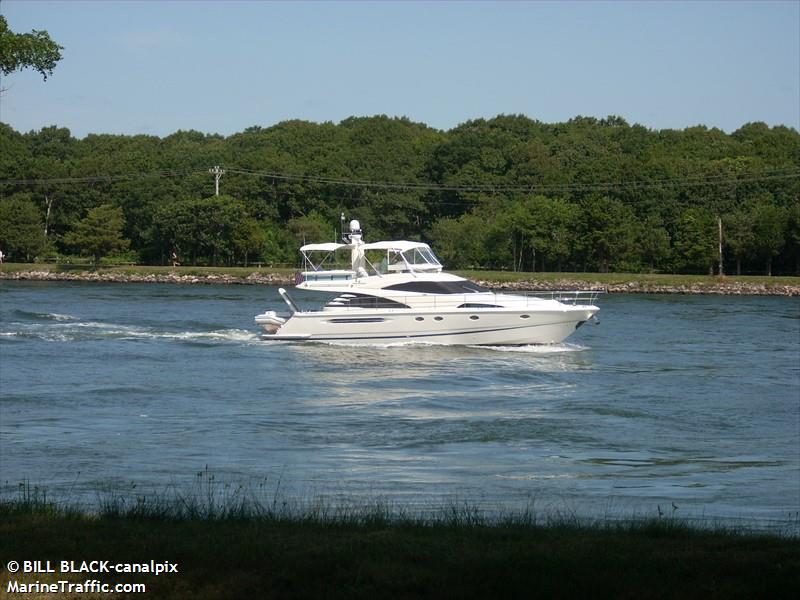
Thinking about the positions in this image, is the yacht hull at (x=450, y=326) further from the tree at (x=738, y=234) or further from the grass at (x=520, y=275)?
the tree at (x=738, y=234)

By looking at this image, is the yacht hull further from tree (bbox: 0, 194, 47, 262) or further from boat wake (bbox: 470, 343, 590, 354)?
tree (bbox: 0, 194, 47, 262)

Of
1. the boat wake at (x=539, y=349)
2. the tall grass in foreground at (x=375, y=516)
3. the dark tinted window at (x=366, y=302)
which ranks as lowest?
the boat wake at (x=539, y=349)

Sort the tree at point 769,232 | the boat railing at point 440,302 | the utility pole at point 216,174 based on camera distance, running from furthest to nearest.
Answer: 1. the utility pole at point 216,174
2. the tree at point 769,232
3. the boat railing at point 440,302

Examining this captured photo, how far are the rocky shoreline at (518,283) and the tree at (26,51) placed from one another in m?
66.4

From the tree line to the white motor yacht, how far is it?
5234 cm

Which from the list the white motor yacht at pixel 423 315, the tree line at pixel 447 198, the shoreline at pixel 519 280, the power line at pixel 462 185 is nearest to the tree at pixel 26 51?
the white motor yacht at pixel 423 315

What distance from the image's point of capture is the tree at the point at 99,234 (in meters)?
105

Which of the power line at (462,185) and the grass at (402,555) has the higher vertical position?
the power line at (462,185)

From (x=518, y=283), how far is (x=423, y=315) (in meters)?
46.5

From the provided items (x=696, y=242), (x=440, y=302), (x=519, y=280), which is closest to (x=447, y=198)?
(x=519, y=280)

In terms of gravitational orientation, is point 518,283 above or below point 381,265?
below

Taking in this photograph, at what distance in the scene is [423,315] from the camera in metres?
40.5

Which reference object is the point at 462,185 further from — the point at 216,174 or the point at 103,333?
the point at 103,333

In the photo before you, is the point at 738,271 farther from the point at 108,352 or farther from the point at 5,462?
the point at 5,462
